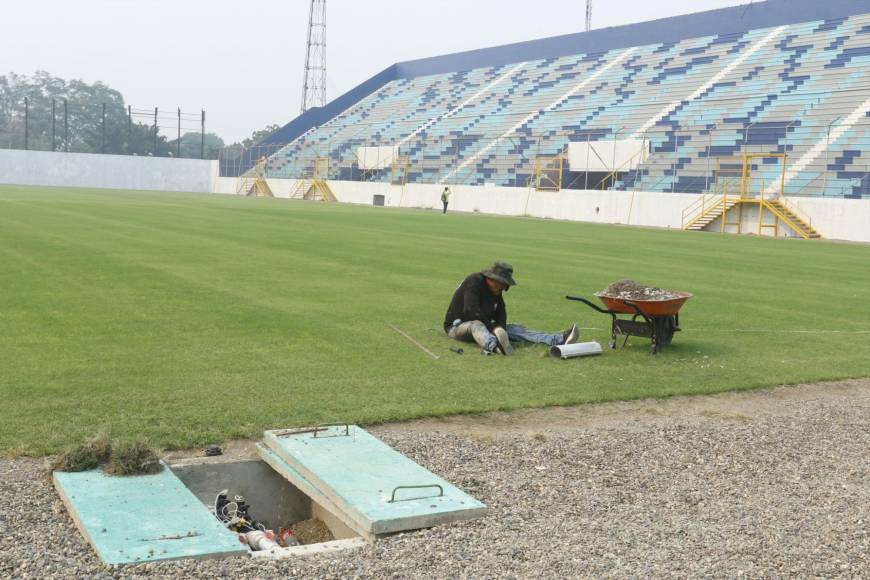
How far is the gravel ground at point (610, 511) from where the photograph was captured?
15.6 feet

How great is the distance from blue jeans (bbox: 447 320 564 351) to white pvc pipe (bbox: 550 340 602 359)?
267mm

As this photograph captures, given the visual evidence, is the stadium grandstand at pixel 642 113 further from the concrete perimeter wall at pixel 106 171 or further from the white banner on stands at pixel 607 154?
the concrete perimeter wall at pixel 106 171

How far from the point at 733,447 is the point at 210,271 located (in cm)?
1112

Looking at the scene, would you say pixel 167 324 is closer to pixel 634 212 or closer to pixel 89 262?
pixel 89 262

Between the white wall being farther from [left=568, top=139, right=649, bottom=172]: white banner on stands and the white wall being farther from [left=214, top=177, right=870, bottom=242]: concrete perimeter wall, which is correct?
[left=568, top=139, right=649, bottom=172]: white banner on stands

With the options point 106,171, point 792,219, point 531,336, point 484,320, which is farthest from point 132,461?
point 106,171

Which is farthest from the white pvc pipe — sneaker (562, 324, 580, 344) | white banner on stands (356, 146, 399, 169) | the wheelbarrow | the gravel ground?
white banner on stands (356, 146, 399, 169)

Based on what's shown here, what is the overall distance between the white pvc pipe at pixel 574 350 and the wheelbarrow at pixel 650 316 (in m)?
0.43

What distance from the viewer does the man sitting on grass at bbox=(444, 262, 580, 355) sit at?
34.4ft

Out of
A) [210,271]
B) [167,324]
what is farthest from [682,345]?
[210,271]

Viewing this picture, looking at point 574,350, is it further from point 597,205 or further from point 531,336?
point 597,205

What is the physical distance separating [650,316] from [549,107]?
5195 centimetres

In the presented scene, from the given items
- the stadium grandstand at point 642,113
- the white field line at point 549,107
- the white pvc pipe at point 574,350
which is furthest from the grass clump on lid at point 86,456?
the white field line at point 549,107

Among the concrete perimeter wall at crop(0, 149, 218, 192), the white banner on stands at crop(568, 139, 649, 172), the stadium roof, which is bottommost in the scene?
the concrete perimeter wall at crop(0, 149, 218, 192)
